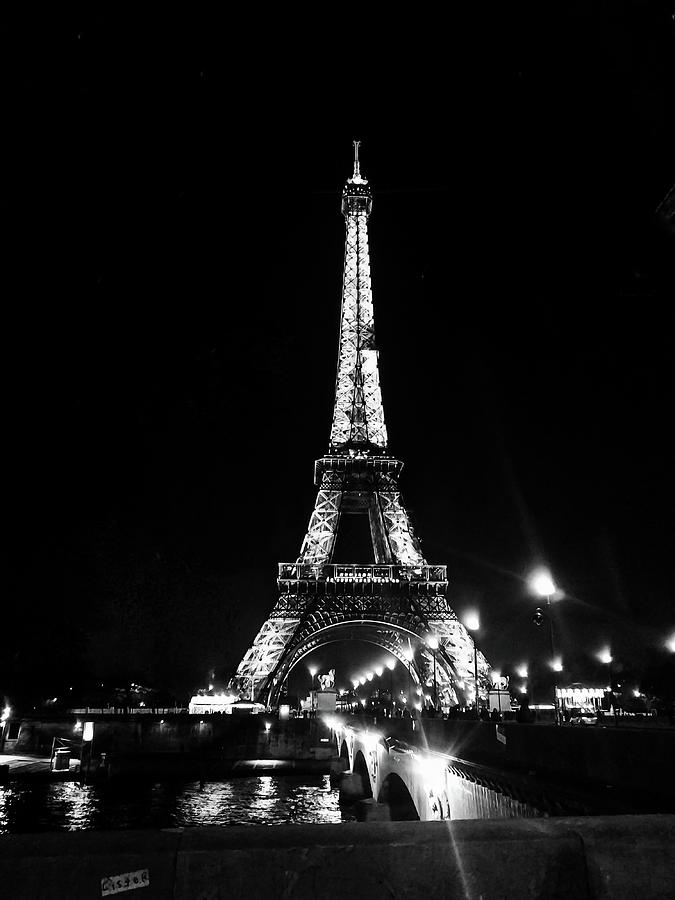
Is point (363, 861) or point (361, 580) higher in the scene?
point (361, 580)

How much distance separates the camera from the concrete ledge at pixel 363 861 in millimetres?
3146

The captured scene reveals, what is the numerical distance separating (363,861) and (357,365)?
7958 centimetres

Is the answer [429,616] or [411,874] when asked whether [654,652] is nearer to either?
[429,616]

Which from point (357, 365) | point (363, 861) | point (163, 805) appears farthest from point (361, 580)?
point (363, 861)

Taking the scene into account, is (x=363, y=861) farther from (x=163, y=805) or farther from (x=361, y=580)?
(x=361, y=580)

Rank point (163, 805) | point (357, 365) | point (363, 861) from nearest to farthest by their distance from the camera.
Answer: point (363, 861) → point (163, 805) → point (357, 365)

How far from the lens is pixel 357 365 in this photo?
81.9m

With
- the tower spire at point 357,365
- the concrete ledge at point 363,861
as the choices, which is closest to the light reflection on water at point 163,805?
the concrete ledge at point 363,861

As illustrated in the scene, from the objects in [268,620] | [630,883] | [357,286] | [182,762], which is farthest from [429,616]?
[630,883]

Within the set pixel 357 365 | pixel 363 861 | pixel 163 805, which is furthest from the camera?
pixel 357 365

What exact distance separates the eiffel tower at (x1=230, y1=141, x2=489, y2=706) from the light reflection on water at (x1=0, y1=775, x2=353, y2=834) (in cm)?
1443

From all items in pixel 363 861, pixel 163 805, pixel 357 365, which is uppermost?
pixel 357 365

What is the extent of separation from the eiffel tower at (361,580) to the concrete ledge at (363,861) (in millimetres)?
52509

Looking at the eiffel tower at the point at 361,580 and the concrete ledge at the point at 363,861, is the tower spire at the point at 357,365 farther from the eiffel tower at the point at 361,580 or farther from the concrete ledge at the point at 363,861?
the concrete ledge at the point at 363,861
